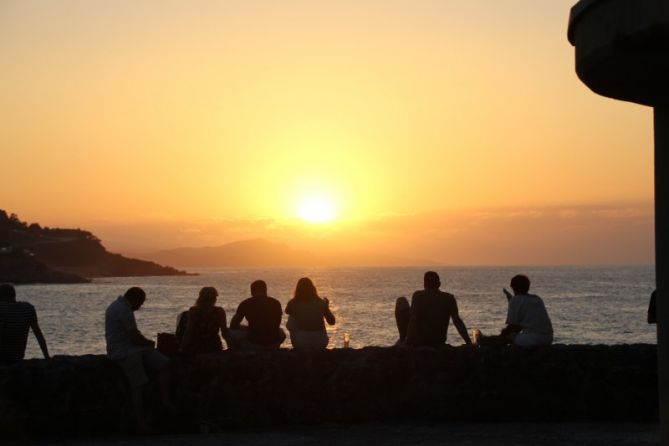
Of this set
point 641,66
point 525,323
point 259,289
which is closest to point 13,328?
point 259,289

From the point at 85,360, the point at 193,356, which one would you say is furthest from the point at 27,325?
the point at 193,356

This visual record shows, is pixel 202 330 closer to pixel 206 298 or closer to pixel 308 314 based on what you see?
pixel 206 298

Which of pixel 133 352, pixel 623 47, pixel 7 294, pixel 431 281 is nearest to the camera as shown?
pixel 623 47

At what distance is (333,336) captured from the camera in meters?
59.2

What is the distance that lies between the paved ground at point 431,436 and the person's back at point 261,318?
1.97m

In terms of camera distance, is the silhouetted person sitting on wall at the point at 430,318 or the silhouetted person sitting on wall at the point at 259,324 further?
the silhouetted person sitting on wall at the point at 259,324

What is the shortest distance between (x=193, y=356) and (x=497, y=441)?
11.1 feet

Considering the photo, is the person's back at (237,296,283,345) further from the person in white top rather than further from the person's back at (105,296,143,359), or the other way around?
the person in white top

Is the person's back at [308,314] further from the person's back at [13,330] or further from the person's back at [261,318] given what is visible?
the person's back at [13,330]

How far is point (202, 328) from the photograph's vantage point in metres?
11.4

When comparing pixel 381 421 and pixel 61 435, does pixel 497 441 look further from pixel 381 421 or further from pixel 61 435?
pixel 61 435

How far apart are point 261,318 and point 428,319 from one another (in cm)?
205

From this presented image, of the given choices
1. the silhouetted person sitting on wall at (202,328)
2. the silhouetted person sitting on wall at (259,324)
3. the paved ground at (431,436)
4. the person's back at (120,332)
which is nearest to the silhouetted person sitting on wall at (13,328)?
the person's back at (120,332)

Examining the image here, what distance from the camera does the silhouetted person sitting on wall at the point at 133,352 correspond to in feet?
34.1
